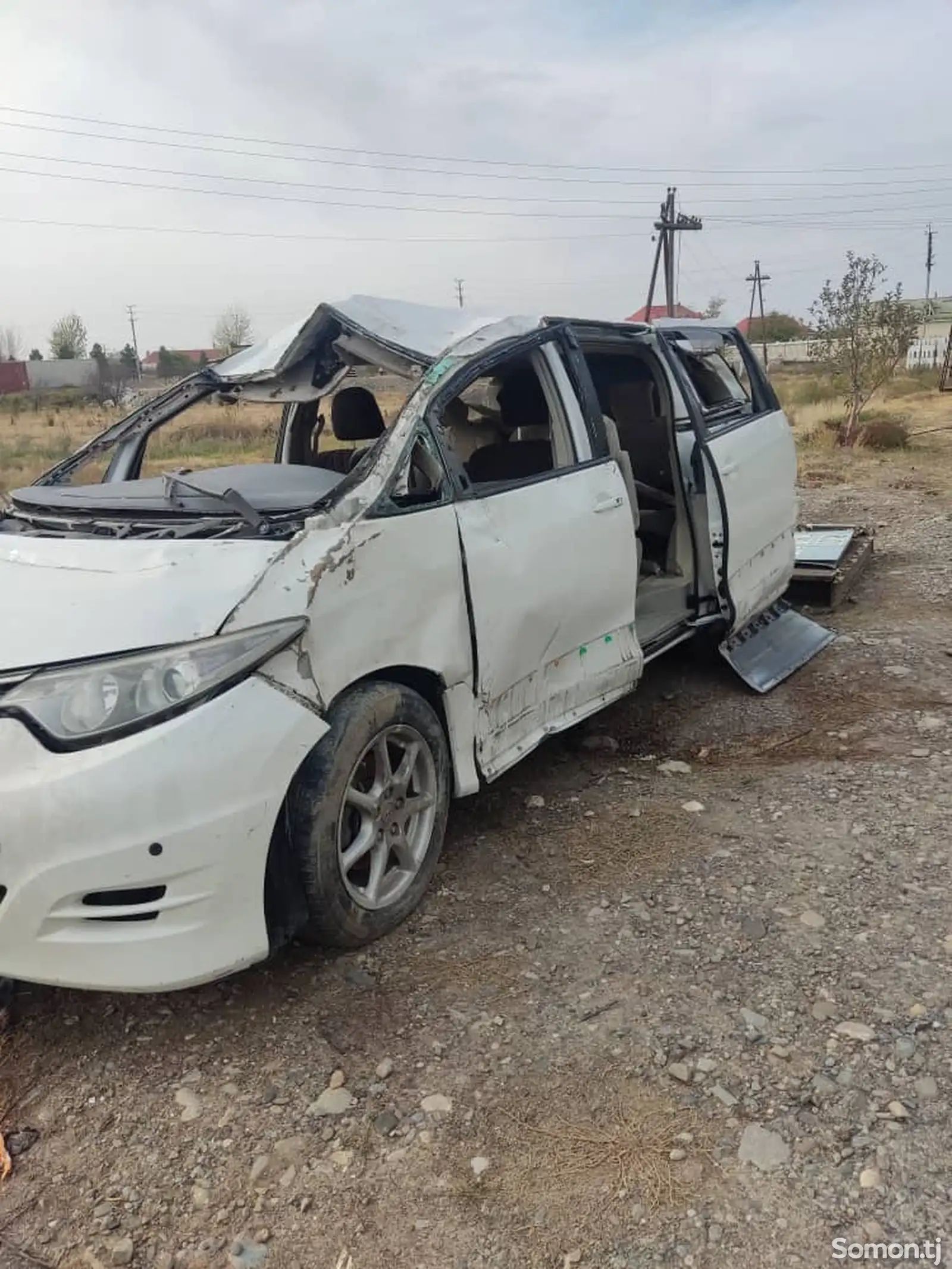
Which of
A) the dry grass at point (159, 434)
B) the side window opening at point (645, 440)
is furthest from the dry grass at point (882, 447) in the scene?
the dry grass at point (159, 434)

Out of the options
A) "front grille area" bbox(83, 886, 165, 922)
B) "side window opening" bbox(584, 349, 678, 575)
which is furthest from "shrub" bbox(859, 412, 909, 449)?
"front grille area" bbox(83, 886, 165, 922)

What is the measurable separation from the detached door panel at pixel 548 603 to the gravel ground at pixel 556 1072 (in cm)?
46

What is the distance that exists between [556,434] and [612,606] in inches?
28.5

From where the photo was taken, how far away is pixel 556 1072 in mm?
2430

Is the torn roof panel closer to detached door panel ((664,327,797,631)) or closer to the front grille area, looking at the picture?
detached door panel ((664,327,797,631))

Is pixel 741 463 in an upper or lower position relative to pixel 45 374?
lower

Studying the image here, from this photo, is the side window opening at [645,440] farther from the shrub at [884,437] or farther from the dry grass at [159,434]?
the shrub at [884,437]

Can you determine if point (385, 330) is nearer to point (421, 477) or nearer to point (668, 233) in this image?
point (421, 477)

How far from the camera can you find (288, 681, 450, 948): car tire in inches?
103

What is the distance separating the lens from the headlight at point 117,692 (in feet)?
7.58

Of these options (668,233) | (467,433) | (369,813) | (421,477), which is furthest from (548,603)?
(668,233)

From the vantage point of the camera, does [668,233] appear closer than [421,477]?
No

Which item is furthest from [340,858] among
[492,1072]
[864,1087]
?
[864,1087]

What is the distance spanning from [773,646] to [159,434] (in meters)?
3.33
